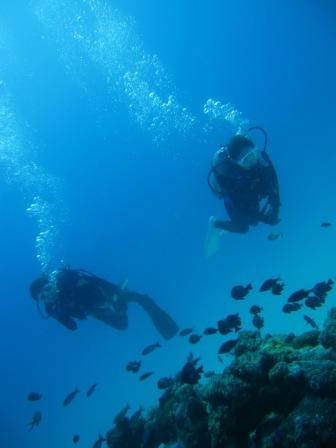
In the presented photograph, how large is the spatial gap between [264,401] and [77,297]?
24.7 ft

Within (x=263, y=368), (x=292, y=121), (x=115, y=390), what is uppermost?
(x=292, y=121)

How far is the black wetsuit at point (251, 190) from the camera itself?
9.64m

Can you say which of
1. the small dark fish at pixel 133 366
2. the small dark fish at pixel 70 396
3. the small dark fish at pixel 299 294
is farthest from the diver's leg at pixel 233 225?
the small dark fish at pixel 70 396

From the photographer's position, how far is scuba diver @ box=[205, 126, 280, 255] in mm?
9586

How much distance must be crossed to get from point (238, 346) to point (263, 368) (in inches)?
67.0

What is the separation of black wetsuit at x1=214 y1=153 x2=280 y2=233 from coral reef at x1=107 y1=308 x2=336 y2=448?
329cm

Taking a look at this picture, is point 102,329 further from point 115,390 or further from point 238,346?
point 238,346

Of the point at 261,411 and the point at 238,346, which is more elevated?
the point at 238,346

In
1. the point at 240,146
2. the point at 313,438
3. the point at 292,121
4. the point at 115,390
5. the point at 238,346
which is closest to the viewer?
the point at 313,438

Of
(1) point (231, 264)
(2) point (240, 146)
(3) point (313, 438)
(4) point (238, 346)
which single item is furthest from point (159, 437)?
(1) point (231, 264)

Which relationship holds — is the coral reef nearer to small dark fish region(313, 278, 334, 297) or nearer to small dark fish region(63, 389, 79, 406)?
small dark fish region(313, 278, 334, 297)

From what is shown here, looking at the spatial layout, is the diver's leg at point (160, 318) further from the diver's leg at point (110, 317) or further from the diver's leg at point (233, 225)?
the diver's leg at point (233, 225)

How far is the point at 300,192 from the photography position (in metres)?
44.2

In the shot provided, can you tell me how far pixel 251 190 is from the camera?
9797 mm
